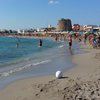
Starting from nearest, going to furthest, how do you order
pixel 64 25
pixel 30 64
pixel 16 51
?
pixel 30 64, pixel 16 51, pixel 64 25

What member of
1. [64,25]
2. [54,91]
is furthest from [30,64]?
[64,25]

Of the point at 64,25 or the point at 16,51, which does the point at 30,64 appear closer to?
the point at 16,51

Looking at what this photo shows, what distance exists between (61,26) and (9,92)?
512ft

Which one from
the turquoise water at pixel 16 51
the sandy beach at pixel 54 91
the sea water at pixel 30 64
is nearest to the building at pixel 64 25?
the turquoise water at pixel 16 51

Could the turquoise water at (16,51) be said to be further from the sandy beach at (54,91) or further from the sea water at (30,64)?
the sandy beach at (54,91)

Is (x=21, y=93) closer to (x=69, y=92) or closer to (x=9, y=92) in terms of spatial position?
(x=9, y=92)

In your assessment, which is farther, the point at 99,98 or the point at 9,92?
the point at 9,92

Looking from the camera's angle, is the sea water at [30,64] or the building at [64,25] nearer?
the sea water at [30,64]

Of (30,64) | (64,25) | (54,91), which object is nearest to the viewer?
(54,91)

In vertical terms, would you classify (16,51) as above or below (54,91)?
below

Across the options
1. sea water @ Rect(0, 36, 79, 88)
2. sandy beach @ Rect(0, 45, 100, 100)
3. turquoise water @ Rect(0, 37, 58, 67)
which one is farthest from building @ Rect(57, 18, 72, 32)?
sandy beach @ Rect(0, 45, 100, 100)

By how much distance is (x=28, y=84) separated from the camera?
456 inches

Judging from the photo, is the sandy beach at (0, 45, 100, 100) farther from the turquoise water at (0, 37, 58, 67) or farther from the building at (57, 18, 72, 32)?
the building at (57, 18, 72, 32)

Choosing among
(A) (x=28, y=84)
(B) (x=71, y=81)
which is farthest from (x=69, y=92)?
(A) (x=28, y=84)
